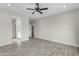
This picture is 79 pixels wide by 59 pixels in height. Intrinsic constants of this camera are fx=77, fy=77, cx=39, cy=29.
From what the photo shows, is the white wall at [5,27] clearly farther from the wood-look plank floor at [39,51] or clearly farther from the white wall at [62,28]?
the white wall at [62,28]

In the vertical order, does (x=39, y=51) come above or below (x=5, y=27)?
below

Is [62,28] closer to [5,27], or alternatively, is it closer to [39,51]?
[39,51]

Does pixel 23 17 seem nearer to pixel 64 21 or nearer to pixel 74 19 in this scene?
pixel 64 21

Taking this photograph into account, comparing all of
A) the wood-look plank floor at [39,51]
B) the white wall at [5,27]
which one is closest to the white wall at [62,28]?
the wood-look plank floor at [39,51]

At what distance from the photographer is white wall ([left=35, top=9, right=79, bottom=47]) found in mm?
5312

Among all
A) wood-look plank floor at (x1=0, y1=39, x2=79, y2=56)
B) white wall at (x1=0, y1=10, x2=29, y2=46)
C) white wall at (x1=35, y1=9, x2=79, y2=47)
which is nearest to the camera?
wood-look plank floor at (x1=0, y1=39, x2=79, y2=56)

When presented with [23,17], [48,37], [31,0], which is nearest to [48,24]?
[48,37]

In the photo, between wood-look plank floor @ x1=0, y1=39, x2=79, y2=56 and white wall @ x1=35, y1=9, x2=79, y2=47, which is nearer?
wood-look plank floor @ x1=0, y1=39, x2=79, y2=56

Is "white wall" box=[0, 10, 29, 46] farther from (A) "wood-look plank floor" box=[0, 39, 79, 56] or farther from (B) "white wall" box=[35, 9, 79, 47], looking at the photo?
(B) "white wall" box=[35, 9, 79, 47]

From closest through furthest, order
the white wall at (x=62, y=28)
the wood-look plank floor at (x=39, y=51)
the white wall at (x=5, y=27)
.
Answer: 1. the wood-look plank floor at (x=39, y=51)
2. the white wall at (x=62, y=28)
3. the white wall at (x=5, y=27)

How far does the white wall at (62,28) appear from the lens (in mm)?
5312

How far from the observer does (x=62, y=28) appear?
20.5 feet

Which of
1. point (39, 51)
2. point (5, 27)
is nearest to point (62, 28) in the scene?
point (39, 51)

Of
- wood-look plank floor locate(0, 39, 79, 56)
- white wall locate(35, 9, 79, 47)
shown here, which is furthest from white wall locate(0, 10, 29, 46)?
white wall locate(35, 9, 79, 47)
